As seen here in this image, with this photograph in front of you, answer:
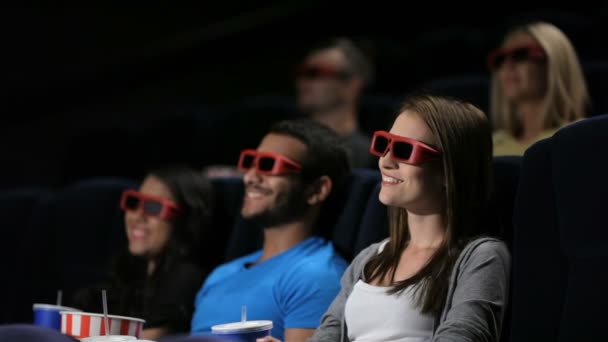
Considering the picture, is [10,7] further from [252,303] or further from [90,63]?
[252,303]

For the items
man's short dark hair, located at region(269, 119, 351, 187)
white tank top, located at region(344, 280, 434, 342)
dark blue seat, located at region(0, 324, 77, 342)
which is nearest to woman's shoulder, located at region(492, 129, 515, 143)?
man's short dark hair, located at region(269, 119, 351, 187)

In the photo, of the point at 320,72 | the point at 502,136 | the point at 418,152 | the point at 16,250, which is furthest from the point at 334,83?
the point at 418,152

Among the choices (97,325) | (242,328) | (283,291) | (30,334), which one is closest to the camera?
(30,334)

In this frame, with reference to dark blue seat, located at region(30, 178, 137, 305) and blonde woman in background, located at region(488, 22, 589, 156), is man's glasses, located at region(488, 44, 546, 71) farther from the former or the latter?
dark blue seat, located at region(30, 178, 137, 305)

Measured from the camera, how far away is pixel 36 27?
261cm

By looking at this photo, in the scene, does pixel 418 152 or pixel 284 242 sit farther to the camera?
pixel 284 242

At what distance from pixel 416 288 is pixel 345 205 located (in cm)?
33

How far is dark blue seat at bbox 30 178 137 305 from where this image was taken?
1.73 meters

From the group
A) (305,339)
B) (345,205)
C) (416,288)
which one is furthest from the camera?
(345,205)

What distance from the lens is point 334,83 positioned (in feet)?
6.57

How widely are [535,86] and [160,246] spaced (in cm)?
65

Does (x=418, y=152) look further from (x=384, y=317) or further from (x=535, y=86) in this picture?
(x=535, y=86)

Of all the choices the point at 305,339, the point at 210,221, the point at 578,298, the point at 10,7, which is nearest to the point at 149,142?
the point at 10,7

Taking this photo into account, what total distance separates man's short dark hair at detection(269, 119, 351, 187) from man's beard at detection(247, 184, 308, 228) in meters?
0.03
